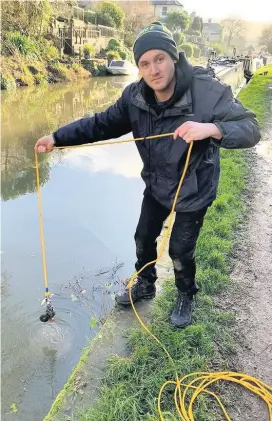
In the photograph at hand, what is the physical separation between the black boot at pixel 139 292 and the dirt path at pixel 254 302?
2.14 ft

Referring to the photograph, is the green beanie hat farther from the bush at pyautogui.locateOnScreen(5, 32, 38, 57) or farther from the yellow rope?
the bush at pyautogui.locateOnScreen(5, 32, 38, 57)

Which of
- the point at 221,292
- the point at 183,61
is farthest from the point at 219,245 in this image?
the point at 183,61

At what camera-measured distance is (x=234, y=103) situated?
2.37 meters

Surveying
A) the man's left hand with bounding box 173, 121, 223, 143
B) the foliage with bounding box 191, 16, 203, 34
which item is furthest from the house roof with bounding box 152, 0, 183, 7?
the man's left hand with bounding box 173, 121, 223, 143

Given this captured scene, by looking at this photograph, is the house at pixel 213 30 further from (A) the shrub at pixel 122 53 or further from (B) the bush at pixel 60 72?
(B) the bush at pixel 60 72

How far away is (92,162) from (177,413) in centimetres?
615

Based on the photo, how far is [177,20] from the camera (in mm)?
58750

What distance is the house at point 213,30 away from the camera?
303 feet

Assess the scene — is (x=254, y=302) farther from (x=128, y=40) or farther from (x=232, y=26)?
(x=232, y=26)

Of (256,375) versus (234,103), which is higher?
(234,103)

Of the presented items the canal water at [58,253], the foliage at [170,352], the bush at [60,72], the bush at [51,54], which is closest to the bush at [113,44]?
the bush at [51,54]

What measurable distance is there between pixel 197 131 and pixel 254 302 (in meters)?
1.90

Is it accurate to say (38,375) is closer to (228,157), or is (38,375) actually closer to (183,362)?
(183,362)

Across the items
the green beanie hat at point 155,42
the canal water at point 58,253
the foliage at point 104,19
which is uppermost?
the foliage at point 104,19
